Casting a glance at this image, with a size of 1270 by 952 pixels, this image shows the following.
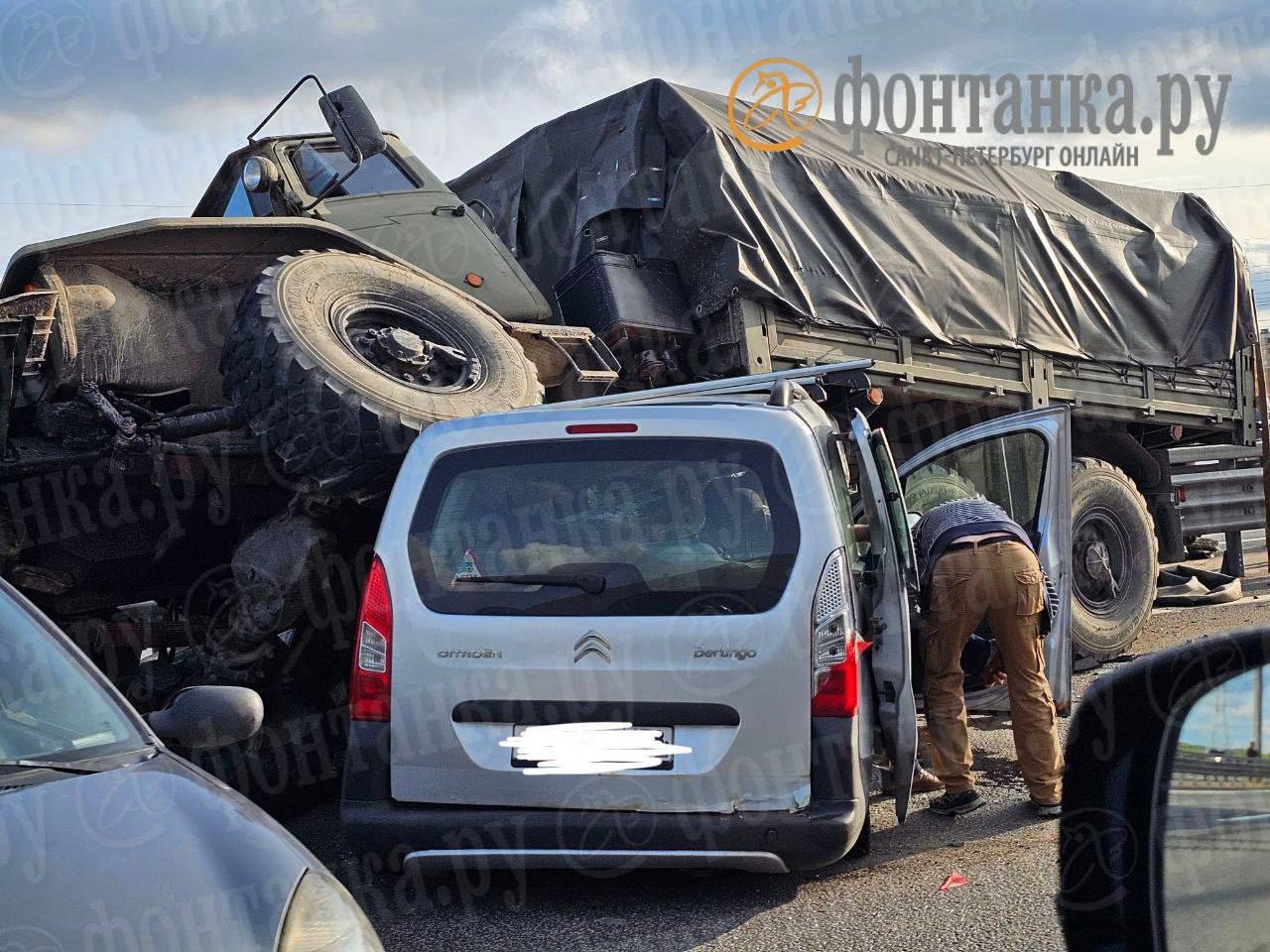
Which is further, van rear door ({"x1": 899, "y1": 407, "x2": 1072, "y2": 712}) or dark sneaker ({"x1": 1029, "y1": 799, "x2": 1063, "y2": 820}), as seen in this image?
van rear door ({"x1": 899, "y1": 407, "x2": 1072, "y2": 712})

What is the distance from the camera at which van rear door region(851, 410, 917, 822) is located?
452cm

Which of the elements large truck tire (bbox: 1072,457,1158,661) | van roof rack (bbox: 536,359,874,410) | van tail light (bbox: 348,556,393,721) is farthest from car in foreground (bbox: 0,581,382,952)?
large truck tire (bbox: 1072,457,1158,661)

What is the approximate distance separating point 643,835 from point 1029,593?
1954mm

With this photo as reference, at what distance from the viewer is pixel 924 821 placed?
5.25m

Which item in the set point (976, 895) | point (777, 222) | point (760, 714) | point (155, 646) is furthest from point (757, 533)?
point (777, 222)

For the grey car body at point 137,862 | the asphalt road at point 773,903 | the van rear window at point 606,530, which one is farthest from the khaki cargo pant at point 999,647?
the grey car body at point 137,862

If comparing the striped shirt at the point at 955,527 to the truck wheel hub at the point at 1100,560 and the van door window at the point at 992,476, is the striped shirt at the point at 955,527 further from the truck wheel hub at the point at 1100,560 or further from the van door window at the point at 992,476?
the truck wheel hub at the point at 1100,560

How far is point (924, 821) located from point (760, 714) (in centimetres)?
153

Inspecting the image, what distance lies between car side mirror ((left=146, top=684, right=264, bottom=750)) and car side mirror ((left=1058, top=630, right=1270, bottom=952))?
1.90 meters

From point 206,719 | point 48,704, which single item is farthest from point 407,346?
point 48,704

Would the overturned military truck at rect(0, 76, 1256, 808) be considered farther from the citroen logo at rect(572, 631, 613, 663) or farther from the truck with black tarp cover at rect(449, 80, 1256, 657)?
the citroen logo at rect(572, 631, 613, 663)

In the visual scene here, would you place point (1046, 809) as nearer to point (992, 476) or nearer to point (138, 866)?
point (992, 476)

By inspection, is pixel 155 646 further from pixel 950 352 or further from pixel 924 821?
pixel 950 352

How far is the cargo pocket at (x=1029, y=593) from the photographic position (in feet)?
16.9
